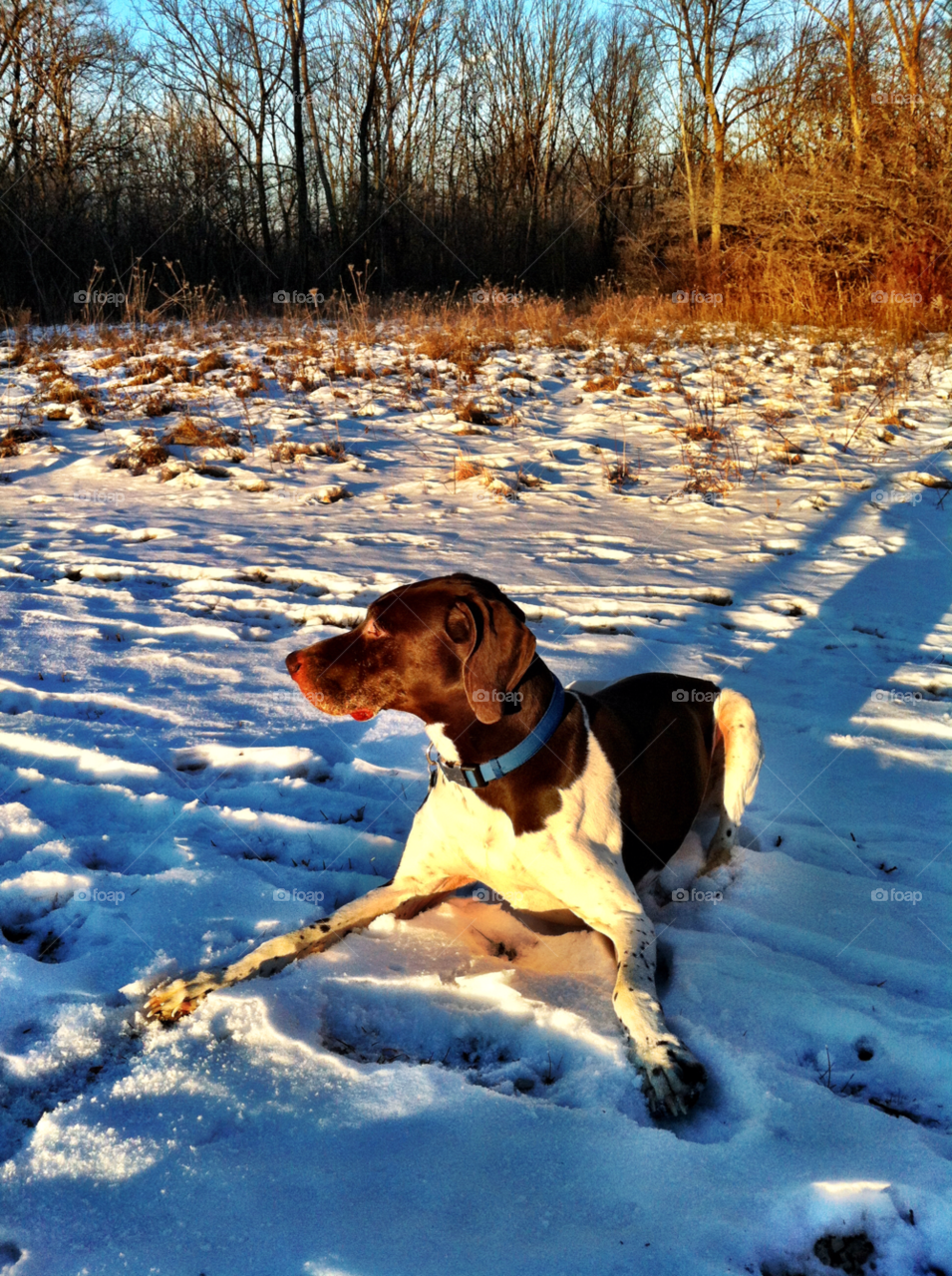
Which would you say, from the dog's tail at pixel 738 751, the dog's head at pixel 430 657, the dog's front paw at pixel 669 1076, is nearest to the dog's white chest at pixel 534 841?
the dog's head at pixel 430 657

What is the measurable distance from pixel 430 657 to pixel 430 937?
33.3 inches

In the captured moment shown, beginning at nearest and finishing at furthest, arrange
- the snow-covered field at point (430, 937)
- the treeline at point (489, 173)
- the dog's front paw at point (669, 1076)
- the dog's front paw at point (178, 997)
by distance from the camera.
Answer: the snow-covered field at point (430, 937) → the dog's front paw at point (669, 1076) → the dog's front paw at point (178, 997) → the treeline at point (489, 173)

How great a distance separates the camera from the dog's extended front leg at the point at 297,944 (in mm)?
2283

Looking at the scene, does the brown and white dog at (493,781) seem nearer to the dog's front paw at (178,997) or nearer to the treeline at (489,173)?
the dog's front paw at (178,997)

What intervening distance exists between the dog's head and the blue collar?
0.12 m

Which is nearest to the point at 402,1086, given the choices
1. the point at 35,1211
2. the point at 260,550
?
the point at 35,1211

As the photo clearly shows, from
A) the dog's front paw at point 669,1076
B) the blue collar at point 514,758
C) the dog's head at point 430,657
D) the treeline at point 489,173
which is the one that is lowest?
the dog's front paw at point 669,1076

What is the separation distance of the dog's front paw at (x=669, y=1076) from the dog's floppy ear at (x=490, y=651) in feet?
2.99

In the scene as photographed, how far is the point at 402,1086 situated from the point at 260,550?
4441 millimetres

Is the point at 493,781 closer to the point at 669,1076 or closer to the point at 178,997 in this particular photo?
the point at 669,1076

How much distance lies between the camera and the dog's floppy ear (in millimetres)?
2469

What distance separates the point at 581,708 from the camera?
9.17ft

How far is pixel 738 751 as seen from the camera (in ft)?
10.5

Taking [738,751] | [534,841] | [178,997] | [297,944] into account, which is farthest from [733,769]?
[178,997]
